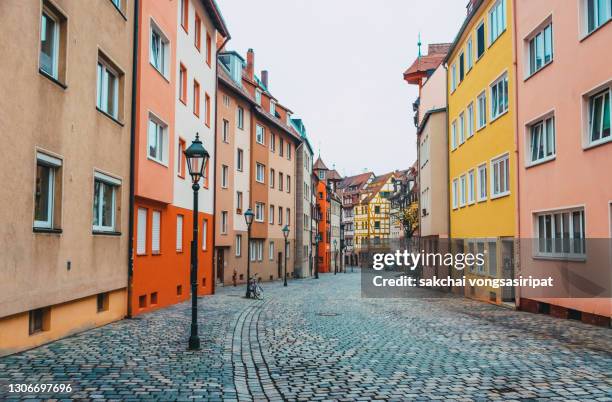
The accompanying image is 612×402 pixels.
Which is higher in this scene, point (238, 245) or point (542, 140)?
point (542, 140)

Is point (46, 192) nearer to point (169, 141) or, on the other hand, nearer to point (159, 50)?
point (169, 141)

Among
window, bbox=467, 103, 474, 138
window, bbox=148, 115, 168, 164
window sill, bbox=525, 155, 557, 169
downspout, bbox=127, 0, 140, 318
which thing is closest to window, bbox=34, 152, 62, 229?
downspout, bbox=127, 0, 140, 318

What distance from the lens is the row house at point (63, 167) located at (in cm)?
992

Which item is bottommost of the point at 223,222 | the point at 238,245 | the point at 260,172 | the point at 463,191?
the point at 238,245

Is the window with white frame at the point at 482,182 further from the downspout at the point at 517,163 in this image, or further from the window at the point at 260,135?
the window at the point at 260,135

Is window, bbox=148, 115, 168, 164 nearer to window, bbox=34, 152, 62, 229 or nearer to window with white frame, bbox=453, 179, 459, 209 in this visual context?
window, bbox=34, 152, 62, 229

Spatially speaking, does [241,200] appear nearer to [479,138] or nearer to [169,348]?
[479,138]

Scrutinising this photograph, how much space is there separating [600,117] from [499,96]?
7924mm

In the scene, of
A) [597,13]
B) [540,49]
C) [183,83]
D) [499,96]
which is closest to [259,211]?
[183,83]

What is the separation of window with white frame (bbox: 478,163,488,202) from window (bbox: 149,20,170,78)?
13356mm

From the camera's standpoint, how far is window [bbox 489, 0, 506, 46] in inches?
864

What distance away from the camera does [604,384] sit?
8023 mm

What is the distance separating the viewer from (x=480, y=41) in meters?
25.1

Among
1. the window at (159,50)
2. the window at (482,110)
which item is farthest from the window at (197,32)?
the window at (482,110)
